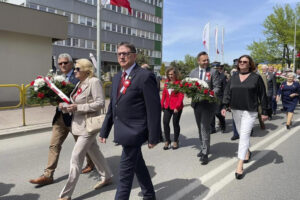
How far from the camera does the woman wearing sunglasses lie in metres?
4.49

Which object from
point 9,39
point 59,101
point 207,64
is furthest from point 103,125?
point 9,39

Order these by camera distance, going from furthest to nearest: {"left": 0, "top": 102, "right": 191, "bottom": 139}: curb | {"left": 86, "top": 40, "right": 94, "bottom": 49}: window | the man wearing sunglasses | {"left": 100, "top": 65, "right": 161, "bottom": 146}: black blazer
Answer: {"left": 86, "top": 40, "right": 94, "bottom": 49}: window → {"left": 0, "top": 102, "right": 191, "bottom": 139}: curb → the man wearing sunglasses → {"left": 100, "top": 65, "right": 161, "bottom": 146}: black blazer

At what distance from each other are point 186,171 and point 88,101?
205cm

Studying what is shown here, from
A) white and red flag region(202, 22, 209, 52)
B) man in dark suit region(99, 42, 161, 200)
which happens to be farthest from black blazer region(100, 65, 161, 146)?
white and red flag region(202, 22, 209, 52)

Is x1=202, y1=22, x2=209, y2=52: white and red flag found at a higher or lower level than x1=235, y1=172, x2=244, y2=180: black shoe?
higher

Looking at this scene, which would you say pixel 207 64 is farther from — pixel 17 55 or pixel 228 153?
pixel 17 55

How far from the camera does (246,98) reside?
4.56 m

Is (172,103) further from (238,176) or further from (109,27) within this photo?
(109,27)

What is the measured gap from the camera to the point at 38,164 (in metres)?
5.00

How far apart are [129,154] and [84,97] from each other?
43.1 inches

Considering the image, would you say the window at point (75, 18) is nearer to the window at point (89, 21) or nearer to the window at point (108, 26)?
the window at point (89, 21)

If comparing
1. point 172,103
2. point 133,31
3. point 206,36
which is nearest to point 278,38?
point 206,36

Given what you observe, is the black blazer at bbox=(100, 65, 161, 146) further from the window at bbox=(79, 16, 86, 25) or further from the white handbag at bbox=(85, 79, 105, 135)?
the window at bbox=(79, 16, 86, 25)

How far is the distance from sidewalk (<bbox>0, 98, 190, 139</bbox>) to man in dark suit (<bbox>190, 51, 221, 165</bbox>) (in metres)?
4.92
